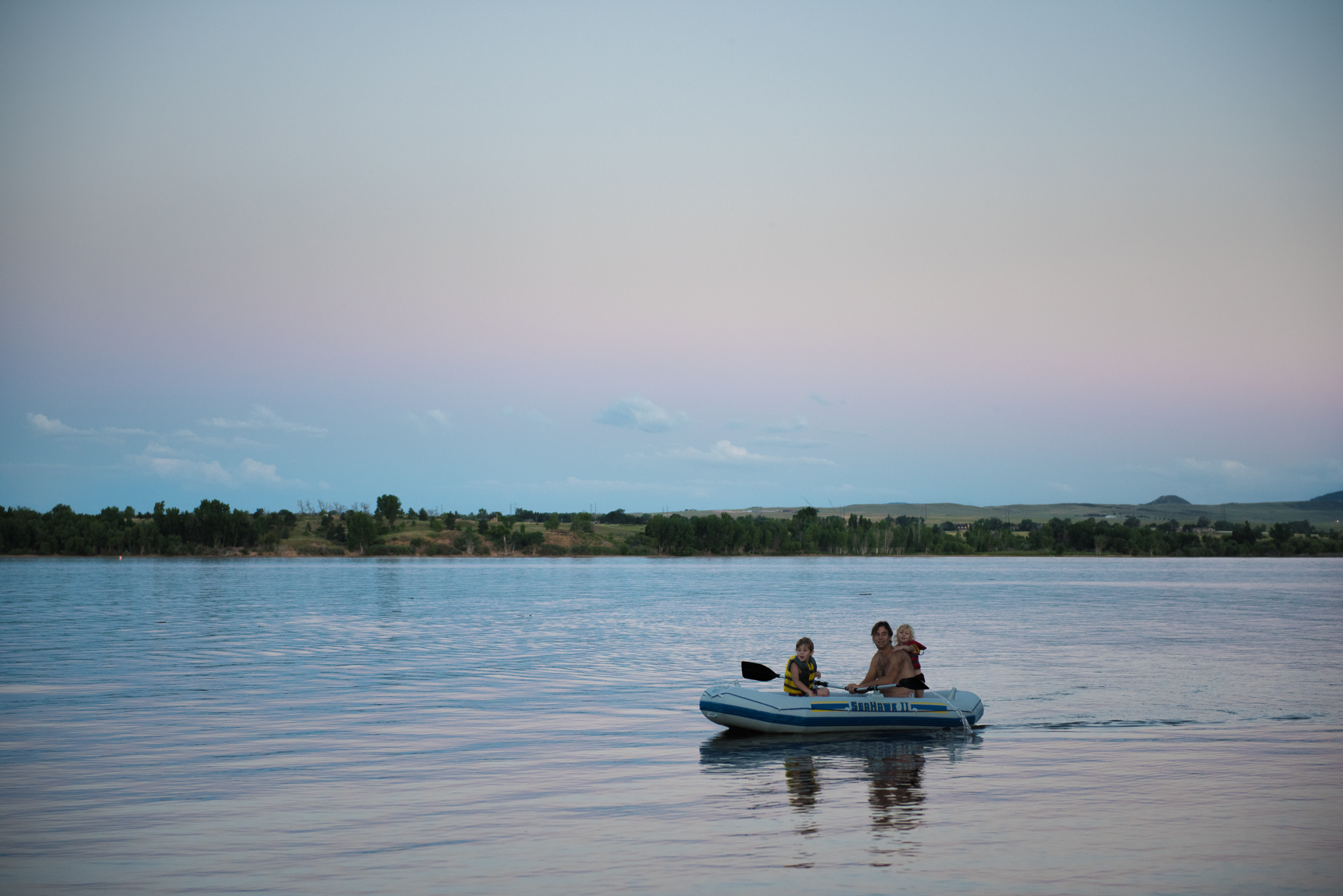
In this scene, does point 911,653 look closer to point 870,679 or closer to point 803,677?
point 870,679

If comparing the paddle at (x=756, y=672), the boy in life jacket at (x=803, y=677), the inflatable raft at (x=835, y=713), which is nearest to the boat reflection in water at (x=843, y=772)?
the inflatable raft at (x=835, y=713)

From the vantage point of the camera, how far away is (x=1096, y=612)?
7900cm

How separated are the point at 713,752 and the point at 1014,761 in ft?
19.5

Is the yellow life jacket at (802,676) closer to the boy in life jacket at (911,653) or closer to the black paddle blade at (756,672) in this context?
the black paddle blade at (756,672)

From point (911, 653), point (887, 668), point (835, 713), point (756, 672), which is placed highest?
point (911, 653)

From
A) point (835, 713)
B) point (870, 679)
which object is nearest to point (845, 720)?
point (835, 713)

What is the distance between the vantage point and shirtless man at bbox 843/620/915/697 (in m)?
25.2

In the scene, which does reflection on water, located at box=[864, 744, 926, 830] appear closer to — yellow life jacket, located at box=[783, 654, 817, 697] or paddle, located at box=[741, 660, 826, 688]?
yellow life jacket, located at box=[783, 654, 817, 697]

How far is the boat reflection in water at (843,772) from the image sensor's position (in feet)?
53.2

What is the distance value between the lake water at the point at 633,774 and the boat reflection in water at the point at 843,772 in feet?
0.31

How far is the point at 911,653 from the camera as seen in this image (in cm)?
2562

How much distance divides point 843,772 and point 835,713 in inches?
163

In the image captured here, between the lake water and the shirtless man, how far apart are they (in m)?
1.12

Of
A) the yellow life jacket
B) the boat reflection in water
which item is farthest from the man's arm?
the boat reflection in water
